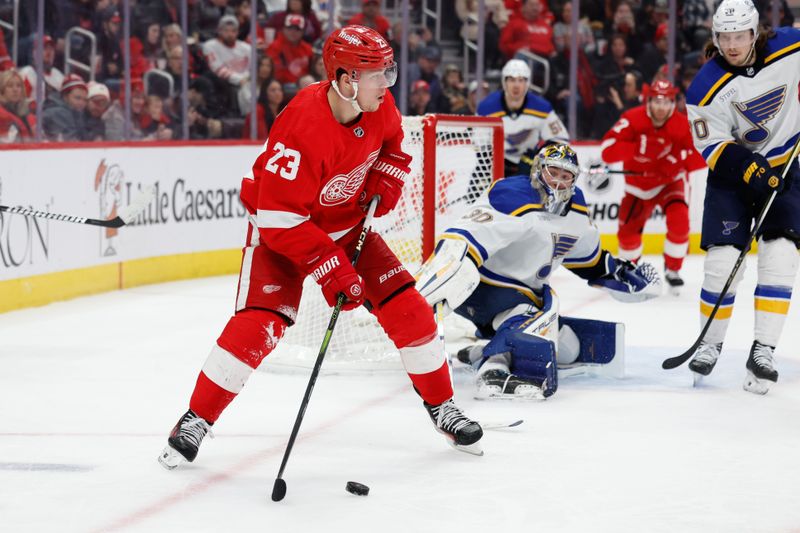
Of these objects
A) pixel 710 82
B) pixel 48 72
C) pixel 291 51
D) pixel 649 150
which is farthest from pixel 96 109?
pixel 710 82

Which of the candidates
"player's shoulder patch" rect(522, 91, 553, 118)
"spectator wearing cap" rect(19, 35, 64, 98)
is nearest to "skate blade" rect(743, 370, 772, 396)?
Answer: "player's shoulder patch" rect(522, 91, 553, 118)

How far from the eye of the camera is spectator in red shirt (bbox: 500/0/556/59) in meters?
8.72

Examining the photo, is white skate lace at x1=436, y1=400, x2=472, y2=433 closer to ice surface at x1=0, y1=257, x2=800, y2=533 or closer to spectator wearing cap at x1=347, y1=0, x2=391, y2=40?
ice surface at x1=0, y1=257, x2=800, y2=533

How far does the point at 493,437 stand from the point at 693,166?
3961 mm

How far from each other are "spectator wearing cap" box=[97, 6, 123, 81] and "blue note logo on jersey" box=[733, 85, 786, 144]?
4040mm

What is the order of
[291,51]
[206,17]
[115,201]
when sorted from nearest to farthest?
1. [115,201]
2. [206,17]
3. [291,51]

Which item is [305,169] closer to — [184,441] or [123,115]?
[184,441]

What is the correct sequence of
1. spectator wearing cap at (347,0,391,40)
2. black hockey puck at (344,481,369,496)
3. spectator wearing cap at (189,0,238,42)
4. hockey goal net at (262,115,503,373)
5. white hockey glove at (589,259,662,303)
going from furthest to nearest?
spectator wearing cap at (347,0,391,40), spectator wearing cap at (189,0,238,42), hockey goal net at (262,115,503,373), white hockey glove at (589,259,662,303), black hockey puck at (344,481,369,496)

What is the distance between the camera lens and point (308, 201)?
2777 millimetres

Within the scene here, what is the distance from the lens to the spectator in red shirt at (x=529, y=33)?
8.72 meters

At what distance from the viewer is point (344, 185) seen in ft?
9.64

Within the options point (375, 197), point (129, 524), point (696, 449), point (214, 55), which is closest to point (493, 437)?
point (696, 449)

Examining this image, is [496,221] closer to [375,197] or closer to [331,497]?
[375,197]

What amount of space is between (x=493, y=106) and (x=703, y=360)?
9.78ft
